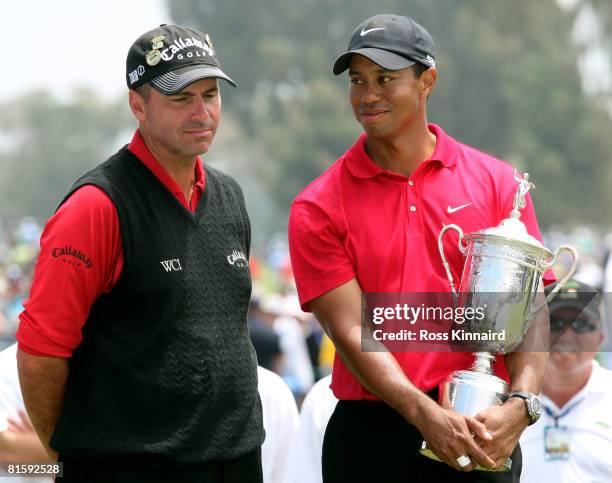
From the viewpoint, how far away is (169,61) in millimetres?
4141

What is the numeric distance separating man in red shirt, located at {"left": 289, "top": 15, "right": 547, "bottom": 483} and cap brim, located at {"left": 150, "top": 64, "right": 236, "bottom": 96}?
1.75 feet

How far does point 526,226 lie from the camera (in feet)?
14.3

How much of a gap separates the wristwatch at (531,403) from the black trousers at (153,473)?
3.15 feet

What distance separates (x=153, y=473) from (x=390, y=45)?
1.72 meters

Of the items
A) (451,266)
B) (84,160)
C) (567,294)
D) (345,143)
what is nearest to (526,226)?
(451,266)

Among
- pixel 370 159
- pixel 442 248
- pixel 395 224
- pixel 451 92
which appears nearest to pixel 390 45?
pixel 370 159

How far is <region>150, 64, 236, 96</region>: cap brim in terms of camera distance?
4.09 metres

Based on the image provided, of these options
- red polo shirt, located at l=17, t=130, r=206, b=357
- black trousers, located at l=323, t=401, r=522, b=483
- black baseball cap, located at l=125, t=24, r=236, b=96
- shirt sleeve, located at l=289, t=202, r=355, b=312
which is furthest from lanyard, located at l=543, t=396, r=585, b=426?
red polo shirt, located at l=17, t=130, r=206, b=357

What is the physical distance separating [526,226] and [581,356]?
230 cm

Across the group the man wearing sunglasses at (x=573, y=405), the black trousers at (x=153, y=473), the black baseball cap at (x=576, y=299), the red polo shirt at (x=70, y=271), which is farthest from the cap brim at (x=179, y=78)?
the black baseball cap at (x=576, y=299)

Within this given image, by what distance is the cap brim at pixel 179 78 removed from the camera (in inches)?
161

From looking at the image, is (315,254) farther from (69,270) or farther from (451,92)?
(451,92)

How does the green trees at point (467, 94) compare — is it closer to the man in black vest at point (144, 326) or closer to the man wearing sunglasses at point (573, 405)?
the man wearing sunglasses at point (573, 405)

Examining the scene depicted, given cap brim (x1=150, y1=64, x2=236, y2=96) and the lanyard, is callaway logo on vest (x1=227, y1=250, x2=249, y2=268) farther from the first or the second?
the lanyard
